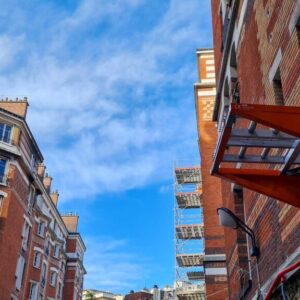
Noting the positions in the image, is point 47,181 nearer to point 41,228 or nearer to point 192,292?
point 41,228

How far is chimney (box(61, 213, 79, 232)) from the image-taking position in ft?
197

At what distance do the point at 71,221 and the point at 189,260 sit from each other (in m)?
30.1

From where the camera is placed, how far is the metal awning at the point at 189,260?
110 feet

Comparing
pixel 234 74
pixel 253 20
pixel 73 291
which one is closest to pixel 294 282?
pixel 253 20

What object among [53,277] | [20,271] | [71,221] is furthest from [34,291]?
[71,221]

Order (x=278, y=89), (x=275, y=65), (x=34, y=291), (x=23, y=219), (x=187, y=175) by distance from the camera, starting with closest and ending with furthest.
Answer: (x=275, y=65)
(x=278, y=89)
(x=23, y=219)
(x=187, y=175)
(x=34, y=291)

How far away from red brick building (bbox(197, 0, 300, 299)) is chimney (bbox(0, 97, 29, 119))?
26247 millimetres

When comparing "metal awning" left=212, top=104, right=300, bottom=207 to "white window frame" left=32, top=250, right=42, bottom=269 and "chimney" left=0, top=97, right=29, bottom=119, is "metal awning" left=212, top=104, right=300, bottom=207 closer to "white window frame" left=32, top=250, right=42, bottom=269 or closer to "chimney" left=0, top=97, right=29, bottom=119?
"chimney" left=0, top=97, right=29, bottom=119

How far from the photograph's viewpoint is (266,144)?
6.04 m

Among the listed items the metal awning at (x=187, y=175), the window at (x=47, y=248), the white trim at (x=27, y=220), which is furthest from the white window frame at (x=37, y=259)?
the metal awning at (x=187, y=175)

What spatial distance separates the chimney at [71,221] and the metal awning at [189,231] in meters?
26.8

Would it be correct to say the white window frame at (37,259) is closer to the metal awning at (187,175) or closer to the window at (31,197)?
the window at (31,197)

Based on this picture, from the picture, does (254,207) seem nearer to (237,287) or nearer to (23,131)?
(237,287)

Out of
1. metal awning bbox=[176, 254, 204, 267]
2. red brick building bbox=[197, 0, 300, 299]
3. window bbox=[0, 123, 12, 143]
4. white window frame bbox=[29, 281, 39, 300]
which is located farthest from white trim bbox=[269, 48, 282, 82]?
white window frame bbox=[29, 281, 39, 300]
